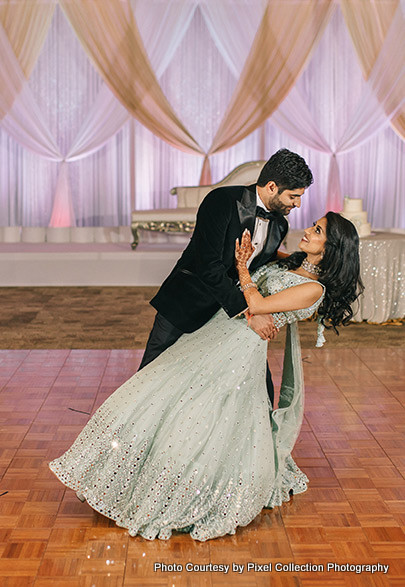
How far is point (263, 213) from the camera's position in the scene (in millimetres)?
2805

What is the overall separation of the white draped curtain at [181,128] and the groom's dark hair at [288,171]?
19.5ft

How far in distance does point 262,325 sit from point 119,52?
6.01 m

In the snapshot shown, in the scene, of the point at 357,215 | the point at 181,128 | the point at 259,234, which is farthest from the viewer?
the point at 181,128

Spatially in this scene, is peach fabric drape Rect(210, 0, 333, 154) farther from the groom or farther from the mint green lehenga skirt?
the mint green lehenga skirt

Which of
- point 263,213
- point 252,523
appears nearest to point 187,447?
point 252,523

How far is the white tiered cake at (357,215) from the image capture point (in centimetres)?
632

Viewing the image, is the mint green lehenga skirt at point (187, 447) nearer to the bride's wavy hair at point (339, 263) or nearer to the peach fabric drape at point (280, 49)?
the bride's wavy hair at point (339, 263)

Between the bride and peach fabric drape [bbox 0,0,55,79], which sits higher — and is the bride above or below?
below

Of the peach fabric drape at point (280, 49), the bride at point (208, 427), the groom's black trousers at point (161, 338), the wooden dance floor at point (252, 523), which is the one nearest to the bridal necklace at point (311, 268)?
the bride at point (208, 427)

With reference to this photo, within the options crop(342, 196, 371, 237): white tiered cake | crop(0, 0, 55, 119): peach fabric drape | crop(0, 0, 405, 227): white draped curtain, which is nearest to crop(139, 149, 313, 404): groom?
crop(342, 196, 371, 237): white tiered cake

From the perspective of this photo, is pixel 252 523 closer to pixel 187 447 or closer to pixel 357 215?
pixel 187 447

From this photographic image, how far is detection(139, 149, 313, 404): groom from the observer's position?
269 cm

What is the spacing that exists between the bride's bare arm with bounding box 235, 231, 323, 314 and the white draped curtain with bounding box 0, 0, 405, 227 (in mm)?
5941

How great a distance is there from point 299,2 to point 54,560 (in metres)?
6.88
